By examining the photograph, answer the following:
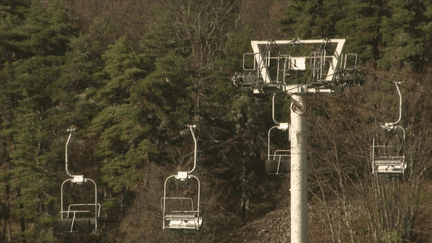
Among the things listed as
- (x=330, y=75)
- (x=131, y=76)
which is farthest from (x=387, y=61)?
(x=330, y=75)

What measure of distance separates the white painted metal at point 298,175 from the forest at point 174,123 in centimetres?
1301

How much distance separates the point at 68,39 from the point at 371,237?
1902 cm

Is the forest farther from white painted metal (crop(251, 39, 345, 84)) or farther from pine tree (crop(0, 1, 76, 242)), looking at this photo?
white painted metal (crop(251, 39, 345, 84))

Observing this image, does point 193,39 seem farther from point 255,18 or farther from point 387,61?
point 387,61

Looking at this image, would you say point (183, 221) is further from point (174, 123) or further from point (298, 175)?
point (174, 123)

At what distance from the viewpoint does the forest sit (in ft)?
91.6

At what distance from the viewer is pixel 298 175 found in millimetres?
12664

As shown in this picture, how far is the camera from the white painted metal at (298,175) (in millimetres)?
12680

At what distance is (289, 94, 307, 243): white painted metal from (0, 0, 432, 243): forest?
13.0 metres

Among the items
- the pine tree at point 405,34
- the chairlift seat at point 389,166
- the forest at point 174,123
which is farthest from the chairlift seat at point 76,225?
the pine tree at point 405,34

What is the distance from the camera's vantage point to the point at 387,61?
3012cm

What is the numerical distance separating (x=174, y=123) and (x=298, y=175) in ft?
64.8

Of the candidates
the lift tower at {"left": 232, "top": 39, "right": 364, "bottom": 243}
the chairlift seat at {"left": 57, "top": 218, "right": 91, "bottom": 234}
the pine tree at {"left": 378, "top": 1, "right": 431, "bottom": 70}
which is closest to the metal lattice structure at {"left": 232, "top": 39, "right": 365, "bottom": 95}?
the lift tower at {"left": 232, "top": 39, "right": 364, "bottom": 243}

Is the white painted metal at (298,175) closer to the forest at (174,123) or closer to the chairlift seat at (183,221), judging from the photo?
the chairlift seat at (183,221)
